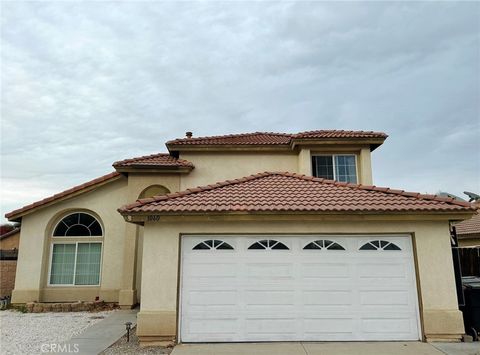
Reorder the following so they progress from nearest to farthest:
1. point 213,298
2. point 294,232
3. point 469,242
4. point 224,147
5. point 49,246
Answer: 1. point 213,298
2. point 294,232
3. point 49,246
4. point 224,147
5. point 469,242

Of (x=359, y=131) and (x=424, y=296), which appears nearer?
(x=424, y=296)

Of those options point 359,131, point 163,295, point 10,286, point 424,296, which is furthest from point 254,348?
point 10,286

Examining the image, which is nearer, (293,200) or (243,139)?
(293,200)

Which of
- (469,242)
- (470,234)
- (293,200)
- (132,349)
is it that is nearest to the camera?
(132,349)

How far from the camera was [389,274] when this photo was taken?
8.86 meters

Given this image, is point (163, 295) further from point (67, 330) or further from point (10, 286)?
point (10, 286)

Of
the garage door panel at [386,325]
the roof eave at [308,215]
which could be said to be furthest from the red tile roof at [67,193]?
the garage door panel at [386,325]

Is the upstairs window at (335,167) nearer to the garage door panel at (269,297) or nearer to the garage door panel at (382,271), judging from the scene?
the garage door panel at (382,271)

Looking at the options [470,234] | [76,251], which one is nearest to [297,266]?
[76,251]

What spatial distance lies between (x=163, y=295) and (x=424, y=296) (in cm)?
635

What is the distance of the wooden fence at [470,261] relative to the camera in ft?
46.5

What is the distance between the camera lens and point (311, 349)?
7898mm

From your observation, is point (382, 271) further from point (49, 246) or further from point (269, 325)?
point (49, 246)

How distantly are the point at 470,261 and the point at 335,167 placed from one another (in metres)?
6.64
